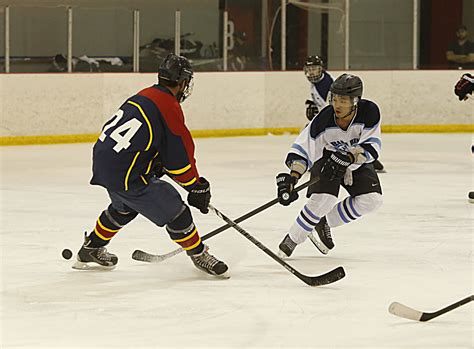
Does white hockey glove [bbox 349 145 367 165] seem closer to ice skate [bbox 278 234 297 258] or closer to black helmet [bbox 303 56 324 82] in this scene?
ice skate [bbox 278 234 297 258]

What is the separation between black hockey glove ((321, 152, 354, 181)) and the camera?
4336mm

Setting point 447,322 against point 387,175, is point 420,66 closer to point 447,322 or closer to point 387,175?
point 387,175

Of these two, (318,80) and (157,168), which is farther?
(318,80)

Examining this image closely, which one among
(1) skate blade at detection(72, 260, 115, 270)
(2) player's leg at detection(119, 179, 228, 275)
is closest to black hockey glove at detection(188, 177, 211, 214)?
(2) player's leg at detection(119, 179, 228, 275)

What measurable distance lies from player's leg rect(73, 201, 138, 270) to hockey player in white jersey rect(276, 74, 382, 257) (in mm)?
621

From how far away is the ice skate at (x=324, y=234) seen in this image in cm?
483

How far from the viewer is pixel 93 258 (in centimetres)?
439

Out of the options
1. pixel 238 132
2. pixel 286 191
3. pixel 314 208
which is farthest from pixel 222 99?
pixel 286 191

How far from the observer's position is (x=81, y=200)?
259 inches

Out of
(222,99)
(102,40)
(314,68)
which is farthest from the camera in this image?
(222,99)

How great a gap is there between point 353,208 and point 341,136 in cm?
36

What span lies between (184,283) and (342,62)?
8.13m

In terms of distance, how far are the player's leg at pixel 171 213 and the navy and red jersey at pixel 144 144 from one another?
0.19 ft

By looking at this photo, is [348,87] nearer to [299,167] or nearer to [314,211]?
[299,167]
